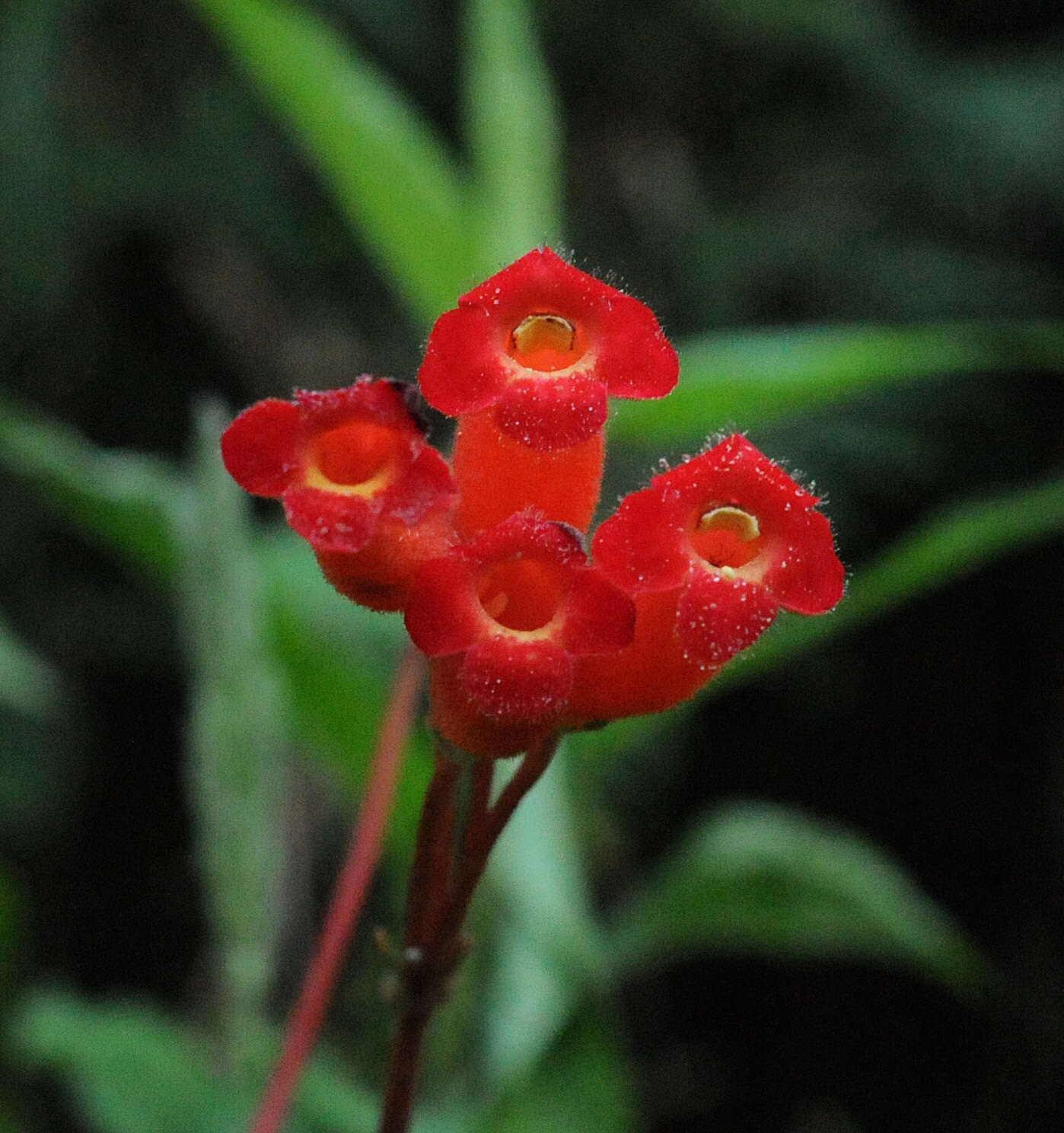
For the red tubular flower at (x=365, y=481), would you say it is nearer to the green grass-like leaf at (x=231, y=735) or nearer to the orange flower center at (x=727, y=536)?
the orange flower center at (x=727, y=536)

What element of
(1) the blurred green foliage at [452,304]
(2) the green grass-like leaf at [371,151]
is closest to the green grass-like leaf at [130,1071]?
(1) the blurred green foliage at [452,304]


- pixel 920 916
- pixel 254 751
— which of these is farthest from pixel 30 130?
pixel 920 916

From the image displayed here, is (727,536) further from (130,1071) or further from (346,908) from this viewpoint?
(130,1071)

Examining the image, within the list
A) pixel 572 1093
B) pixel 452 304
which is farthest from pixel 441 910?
pixel 452 304

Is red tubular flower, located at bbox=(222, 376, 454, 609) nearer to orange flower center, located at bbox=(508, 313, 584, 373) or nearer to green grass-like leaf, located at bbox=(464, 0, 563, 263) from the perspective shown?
orange flower center, located at bbox=(508, 313, 584, 373)

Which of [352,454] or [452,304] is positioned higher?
[452,304]

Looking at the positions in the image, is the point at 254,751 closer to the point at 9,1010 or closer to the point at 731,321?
the point at 9,1010

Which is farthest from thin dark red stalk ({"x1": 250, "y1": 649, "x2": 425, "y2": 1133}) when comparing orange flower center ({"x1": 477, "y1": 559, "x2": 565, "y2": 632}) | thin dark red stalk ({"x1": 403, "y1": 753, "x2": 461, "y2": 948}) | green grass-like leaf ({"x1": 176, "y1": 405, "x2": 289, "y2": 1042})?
orange flower center ({"x1": 477, "y1": 559, "x2": 565, "y2": 632})
